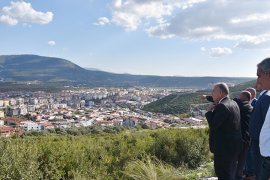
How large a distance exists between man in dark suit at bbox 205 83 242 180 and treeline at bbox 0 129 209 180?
1069mm

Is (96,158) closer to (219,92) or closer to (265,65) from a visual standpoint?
(219,92)

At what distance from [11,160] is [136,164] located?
2090 mm

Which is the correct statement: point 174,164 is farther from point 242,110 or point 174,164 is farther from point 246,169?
point 242,110

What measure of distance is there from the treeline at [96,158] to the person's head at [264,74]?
9.23ft

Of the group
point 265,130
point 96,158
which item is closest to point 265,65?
point 265,130

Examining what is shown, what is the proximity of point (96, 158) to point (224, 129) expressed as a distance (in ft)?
8.27

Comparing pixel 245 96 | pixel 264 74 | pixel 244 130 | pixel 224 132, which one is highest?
pixel 264 74

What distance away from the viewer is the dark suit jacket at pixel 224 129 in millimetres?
4648

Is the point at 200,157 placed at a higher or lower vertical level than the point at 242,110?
lower

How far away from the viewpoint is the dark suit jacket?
465cm

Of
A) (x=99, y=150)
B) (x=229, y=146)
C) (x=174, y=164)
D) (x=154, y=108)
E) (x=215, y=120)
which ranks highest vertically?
(x=215, y=120)

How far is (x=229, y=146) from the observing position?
4.70m

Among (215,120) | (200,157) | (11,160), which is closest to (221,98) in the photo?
(215,120)

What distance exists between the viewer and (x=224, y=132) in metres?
4.72
